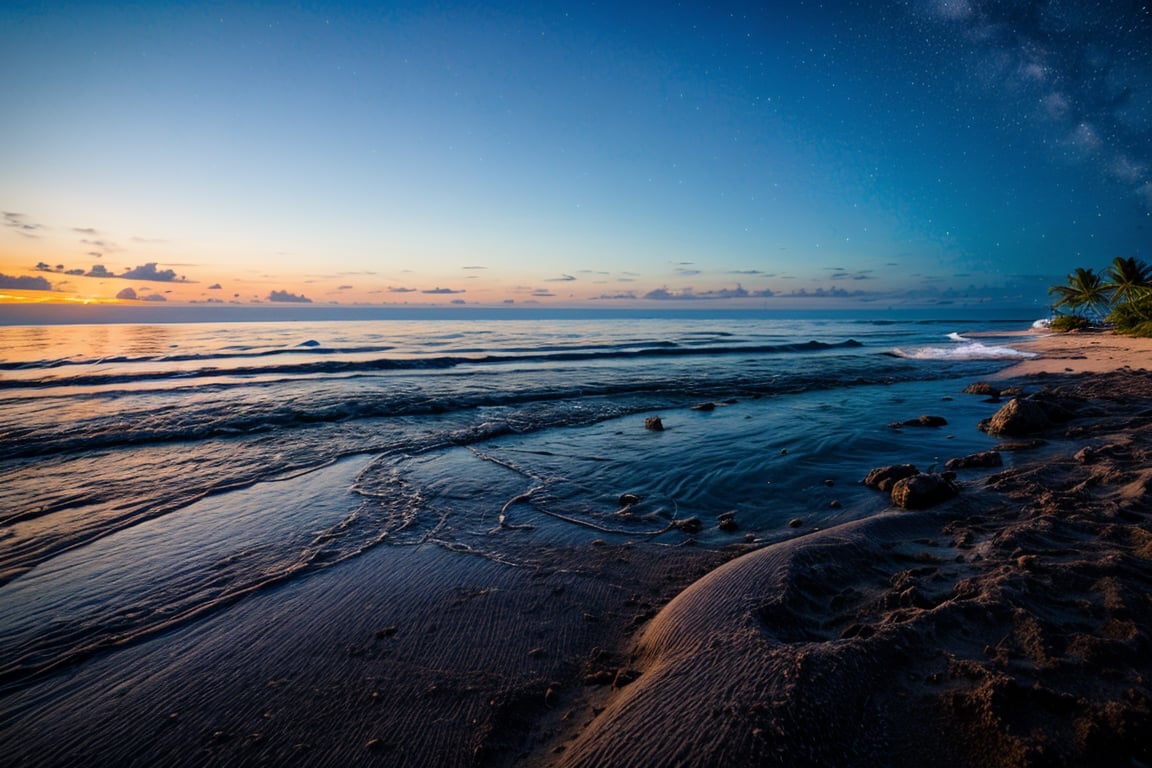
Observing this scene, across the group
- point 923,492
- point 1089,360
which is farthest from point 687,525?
point 1089,360

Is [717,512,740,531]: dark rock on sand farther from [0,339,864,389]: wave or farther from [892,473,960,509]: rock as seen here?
[0,339,864,389]: wave

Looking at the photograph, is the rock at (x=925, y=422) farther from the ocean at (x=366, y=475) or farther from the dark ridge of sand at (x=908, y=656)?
the dark ridge of sand at (x=908, y=656)

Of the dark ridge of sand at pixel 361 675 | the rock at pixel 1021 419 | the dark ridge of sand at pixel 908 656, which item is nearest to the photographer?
the dark ridge of sand at pixel 908 656

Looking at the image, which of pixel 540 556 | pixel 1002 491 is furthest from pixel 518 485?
pixel 1002 491

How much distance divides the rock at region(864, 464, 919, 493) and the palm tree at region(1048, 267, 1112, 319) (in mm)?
61200

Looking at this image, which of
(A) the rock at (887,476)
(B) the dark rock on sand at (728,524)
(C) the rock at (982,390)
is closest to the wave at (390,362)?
(C) the rock at (982,390)

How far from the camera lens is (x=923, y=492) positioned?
6.24 meters

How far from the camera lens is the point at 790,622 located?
12.2 ft

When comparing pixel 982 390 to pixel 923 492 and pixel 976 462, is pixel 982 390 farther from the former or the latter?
pixel 923 492

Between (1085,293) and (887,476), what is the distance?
209 feet

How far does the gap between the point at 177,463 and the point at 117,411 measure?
8.64 meters

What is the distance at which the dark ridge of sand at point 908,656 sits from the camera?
8.18 feet

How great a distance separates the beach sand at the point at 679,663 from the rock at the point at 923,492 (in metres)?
0.51

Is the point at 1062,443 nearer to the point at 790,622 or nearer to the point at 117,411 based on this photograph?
the point at 790,622
